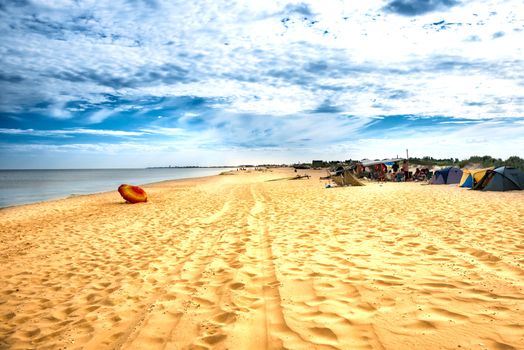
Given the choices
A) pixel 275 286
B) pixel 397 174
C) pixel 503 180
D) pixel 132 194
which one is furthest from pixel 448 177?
pixel 275 286

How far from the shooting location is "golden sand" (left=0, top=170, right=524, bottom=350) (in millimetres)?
3277

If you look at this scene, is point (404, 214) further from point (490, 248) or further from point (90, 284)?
point (90, 284)

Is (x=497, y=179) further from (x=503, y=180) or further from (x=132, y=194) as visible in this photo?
(x=132, y=194)

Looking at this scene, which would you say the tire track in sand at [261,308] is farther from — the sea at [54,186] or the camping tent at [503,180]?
the sea at [54,186]

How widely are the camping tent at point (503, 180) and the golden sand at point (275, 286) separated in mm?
10036

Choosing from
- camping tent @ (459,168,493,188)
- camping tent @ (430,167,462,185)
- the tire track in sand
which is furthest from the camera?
camping tent @ (430,167,462,185)

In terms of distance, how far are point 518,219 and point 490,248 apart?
4166mm

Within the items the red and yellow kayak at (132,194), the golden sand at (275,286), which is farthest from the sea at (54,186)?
the golden sand at (275,286)

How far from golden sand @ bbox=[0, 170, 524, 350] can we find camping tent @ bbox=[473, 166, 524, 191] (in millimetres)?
10036

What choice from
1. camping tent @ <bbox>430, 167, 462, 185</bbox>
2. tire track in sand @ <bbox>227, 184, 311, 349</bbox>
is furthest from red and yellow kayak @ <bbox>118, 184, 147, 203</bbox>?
camping tent @ <bbox>430, 167, 462, 185</bbox>

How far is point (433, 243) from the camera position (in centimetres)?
670

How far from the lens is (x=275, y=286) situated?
4680 mm

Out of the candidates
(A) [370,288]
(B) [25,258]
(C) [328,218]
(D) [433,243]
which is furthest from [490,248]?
(B) [25,258]

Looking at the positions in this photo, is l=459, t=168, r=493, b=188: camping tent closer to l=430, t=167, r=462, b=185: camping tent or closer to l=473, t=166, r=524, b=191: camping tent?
l=473, t=166, r=524, b=191: camping tent
